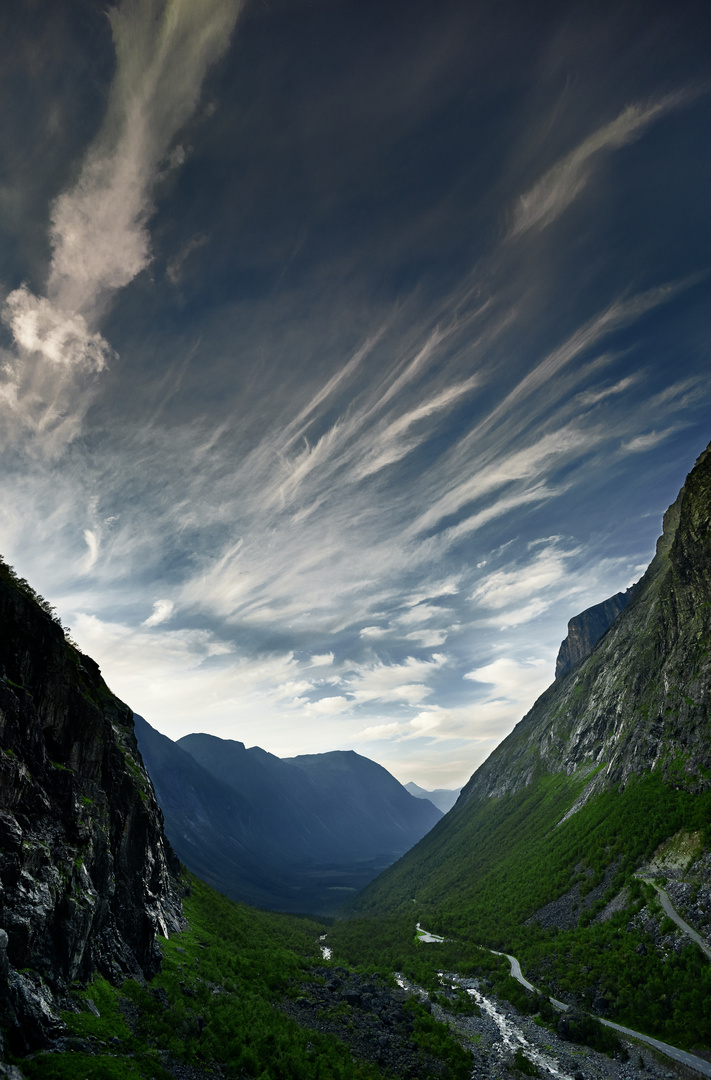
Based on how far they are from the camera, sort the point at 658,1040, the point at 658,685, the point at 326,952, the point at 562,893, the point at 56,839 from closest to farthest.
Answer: the point at 56,839
the point at 658,1040
the point at 562,893
the point at 326,952
the point at 658,685

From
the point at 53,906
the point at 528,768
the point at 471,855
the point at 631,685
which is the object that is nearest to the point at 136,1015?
the point at 53,906

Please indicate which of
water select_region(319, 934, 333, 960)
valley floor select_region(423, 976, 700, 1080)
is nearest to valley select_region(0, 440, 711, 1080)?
valley floor select_region(423, 976, 700, 1080)

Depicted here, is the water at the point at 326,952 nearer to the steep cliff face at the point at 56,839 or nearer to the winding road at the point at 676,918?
the steep cliff face at the point at 56,839

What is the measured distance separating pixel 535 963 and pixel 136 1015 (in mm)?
68087

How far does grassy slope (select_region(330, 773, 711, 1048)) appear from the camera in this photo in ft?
167

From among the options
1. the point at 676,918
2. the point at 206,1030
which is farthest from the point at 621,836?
the point at 206,1030

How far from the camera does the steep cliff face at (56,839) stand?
2738cm

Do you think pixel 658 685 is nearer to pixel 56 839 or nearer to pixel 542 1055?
pixel 542 1055

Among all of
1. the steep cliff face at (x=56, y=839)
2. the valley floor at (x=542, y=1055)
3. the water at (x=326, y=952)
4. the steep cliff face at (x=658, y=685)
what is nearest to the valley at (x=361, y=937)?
the steep cliff face at (x=56, y=839)

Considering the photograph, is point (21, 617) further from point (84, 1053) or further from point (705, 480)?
point (705, 480)

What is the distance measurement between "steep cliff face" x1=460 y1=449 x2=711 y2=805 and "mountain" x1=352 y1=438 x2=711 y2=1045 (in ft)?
1.30

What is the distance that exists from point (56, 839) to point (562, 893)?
94723mm

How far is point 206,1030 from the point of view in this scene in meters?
35.2

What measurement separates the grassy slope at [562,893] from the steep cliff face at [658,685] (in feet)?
23.1
